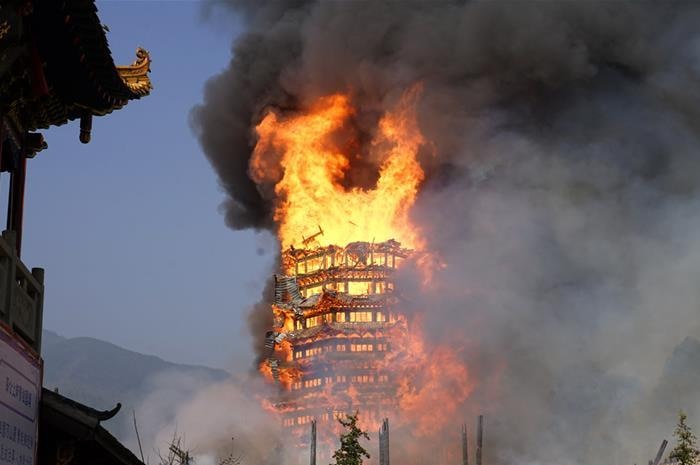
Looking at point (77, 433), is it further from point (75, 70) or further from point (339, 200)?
point (339, 200)

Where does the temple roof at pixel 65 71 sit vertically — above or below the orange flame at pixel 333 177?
below

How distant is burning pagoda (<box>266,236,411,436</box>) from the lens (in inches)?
4444

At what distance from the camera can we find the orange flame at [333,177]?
117m

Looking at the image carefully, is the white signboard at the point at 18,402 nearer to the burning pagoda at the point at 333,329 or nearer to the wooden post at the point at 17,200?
the wooden post at the point at 17,200

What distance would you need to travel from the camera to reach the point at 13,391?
44.8ft

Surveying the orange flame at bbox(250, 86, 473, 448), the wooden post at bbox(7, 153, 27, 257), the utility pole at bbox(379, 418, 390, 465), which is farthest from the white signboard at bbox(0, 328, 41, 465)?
the orange flame at bbox(250, 86, 473, 448)

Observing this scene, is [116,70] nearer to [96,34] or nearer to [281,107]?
[96,34]

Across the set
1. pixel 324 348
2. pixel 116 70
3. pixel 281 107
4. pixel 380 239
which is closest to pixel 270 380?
pixel 324 348

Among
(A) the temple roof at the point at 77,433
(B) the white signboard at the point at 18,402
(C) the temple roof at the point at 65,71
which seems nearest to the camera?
(B) the white signboard at the point at 18,402

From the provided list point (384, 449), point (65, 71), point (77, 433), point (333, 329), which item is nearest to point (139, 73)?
point (65, 71)

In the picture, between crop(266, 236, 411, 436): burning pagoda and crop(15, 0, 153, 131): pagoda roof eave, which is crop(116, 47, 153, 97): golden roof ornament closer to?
crop(15, 0, 153, 131): pagoda roof eave

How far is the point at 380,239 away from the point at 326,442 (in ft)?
73.4

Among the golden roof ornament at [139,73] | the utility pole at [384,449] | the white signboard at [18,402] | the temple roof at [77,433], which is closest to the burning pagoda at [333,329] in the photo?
the utility pole at [384,449]

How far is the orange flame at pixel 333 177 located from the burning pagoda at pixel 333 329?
2.18m
